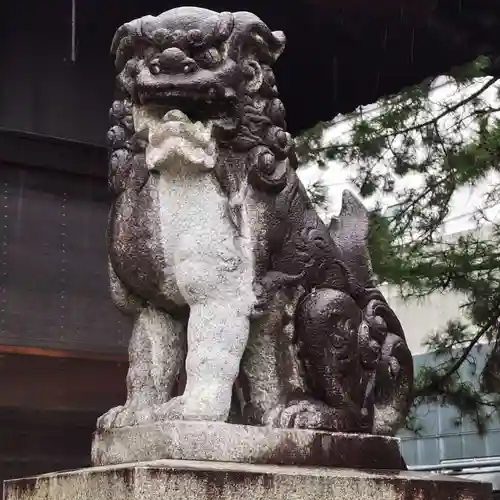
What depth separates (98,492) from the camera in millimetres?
2713

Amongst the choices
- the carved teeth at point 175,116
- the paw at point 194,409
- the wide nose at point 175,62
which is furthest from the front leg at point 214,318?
the wide nose at point 175,62

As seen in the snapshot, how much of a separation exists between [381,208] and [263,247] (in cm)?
473

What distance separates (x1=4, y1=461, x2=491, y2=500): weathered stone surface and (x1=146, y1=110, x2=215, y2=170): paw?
0.94m

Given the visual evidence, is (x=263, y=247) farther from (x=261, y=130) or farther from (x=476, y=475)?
(x=476, y=475)

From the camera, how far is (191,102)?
3.02 meters

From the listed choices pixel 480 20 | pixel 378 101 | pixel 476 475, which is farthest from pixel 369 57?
pixel 476 475

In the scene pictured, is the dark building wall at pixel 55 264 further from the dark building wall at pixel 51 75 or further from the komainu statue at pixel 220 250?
the komainu statue at pixel 220 250

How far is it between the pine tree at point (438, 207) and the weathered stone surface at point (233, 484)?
11.7 feet

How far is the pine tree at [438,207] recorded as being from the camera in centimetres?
666

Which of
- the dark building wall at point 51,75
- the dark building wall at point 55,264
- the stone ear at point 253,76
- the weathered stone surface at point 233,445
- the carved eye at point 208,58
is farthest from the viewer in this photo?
the dark building wall at point 51,75

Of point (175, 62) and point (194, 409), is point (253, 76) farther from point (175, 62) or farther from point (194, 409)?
point (194, 409)

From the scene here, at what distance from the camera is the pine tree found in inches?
262

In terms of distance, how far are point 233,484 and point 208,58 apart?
4.33ft

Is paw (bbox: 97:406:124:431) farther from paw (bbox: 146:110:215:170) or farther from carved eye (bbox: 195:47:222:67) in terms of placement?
carved eye (bbox: 195:47:222:67)
